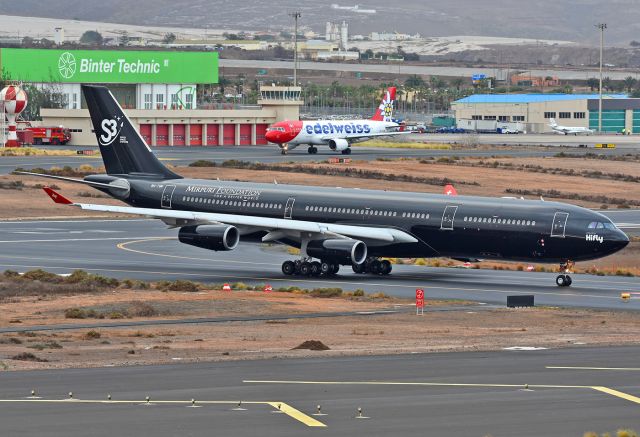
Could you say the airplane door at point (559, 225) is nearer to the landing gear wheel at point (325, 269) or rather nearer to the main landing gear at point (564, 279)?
the main landing gear at point (564, 279)

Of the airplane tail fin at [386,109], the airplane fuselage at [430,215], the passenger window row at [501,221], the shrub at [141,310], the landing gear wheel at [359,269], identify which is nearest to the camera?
the shrub at [141,310]

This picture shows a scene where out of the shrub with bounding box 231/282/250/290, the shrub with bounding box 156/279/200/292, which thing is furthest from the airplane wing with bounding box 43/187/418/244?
the shrub with bounding box 156/279/200/292

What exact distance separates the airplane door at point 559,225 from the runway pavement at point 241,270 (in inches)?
92.6

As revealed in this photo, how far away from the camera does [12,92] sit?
145 metres

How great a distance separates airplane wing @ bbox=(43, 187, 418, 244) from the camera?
58.4 metres

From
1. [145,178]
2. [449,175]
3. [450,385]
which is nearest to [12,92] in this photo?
[449,175]

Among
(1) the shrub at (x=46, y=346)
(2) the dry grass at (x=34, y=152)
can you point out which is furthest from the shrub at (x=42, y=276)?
(2) the dry grass at (x=34, y=152)

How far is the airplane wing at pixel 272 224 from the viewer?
5844 cm

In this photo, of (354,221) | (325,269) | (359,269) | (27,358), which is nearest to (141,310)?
(27,358)

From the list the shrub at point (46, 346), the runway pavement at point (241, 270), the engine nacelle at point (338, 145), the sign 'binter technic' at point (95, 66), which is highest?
the sign 'binter technic' at point (95, 66)

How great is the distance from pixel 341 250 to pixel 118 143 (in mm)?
14529

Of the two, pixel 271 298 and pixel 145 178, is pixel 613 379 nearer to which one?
pixel 271 298

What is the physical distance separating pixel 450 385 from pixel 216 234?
29468 millimetres

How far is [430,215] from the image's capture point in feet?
191
